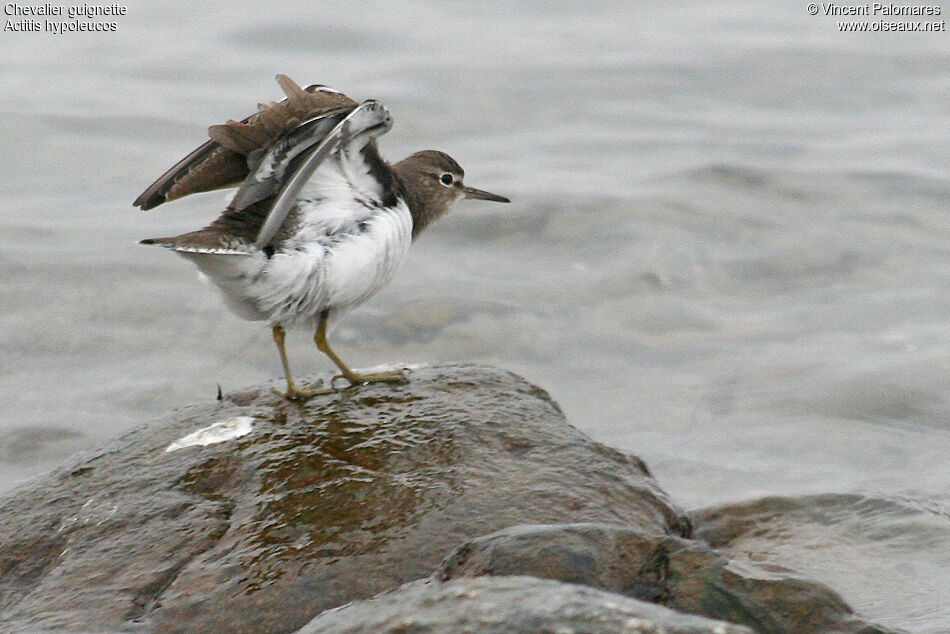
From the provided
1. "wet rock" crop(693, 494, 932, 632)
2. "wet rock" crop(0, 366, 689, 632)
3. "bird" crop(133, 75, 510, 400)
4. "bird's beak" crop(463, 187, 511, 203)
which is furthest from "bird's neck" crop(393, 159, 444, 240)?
"wet rock" crop(693, 494, 932, 632)

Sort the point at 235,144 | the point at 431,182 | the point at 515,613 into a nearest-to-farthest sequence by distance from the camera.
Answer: the point at 515,613
the point at 235,144
the point at 431,182

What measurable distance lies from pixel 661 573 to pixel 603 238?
24.0 ft

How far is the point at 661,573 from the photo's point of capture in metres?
3.75

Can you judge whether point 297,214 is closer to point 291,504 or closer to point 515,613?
point 291,504

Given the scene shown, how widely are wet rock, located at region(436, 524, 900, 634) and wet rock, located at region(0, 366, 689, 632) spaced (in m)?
0.53

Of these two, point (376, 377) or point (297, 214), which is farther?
point (376, 377)

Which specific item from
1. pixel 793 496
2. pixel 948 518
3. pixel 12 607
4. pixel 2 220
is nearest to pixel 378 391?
pixel 12 607

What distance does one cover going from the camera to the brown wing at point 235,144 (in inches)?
211

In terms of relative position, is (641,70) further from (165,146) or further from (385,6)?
(165,146)

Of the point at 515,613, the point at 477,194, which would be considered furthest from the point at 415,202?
the point at 515,613

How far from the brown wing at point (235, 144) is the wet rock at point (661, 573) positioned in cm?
238

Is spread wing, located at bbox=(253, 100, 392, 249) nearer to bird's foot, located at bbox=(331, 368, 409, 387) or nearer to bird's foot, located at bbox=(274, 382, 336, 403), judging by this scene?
bird's foot, located at bbox=(274, 382, 336, 403)

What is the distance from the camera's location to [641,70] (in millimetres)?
14758

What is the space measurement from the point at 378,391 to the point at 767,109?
9.50 meters
